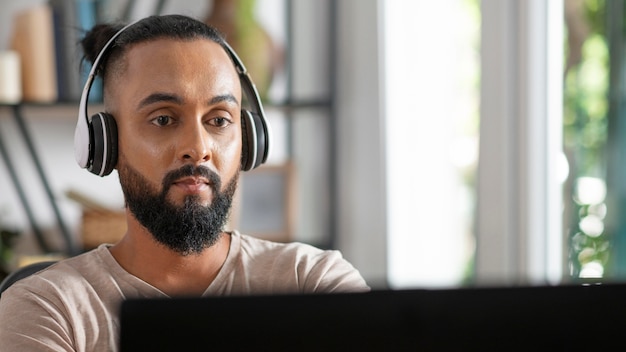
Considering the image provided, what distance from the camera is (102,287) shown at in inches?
54.9

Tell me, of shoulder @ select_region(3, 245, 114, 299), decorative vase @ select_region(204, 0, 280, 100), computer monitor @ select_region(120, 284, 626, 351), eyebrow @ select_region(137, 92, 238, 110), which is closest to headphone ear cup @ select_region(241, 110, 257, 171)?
eyebrow @ select_region(137, 92, 238, 110)

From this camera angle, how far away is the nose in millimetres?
1413

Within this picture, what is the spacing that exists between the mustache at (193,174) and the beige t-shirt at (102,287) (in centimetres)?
12

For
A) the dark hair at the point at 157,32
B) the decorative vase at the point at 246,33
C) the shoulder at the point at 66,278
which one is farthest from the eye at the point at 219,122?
the decorative vase at the point at 246,33

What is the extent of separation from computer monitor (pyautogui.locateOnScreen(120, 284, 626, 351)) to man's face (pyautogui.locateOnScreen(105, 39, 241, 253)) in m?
0.69

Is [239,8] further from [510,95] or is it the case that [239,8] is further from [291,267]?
[291,267]

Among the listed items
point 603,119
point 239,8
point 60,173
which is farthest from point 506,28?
point 60,173

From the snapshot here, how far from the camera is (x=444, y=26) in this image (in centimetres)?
328

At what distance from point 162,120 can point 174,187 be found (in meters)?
0.10

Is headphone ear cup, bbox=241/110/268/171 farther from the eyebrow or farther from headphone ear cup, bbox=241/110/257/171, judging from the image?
the eyebrow

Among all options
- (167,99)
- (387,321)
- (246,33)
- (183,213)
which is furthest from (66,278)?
(246,33)

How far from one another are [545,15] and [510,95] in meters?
0.24

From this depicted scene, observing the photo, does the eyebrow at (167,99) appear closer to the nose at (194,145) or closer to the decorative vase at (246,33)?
the nose at (194,145)

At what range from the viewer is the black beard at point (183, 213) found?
142 centimetres
